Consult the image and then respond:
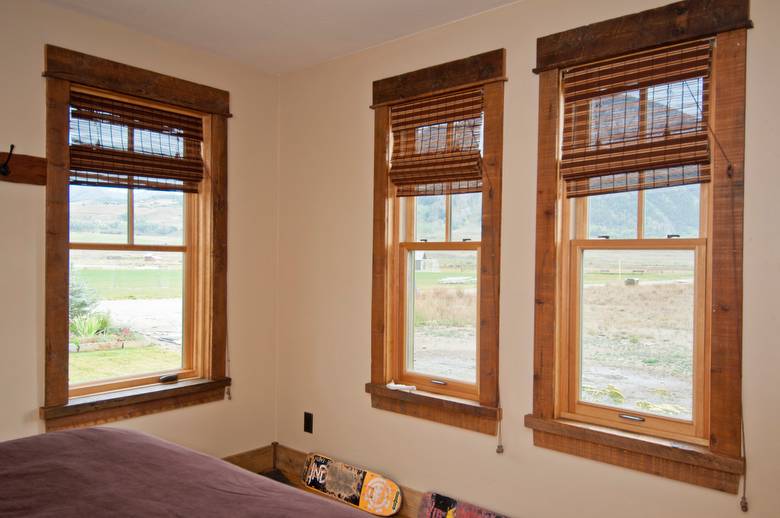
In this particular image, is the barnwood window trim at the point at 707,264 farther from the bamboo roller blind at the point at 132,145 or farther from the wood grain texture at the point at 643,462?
the bamboo roller blind at the point at 132,145

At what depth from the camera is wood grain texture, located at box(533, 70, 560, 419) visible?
271 centimetres

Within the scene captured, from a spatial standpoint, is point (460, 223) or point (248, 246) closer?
point (460, 223)

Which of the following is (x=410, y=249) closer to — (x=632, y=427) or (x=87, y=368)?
(x=632, y=427)

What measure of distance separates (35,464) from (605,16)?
2944 mm

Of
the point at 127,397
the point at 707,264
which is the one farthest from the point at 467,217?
the point at 127,397

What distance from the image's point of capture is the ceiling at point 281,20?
9.59ft

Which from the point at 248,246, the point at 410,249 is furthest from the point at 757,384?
the point at 248,246

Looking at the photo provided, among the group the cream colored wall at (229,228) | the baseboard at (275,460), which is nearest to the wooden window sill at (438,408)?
the baseboard at (275,460)

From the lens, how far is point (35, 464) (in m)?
1.93

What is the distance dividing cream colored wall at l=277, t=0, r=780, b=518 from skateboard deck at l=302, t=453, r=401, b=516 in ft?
0.32

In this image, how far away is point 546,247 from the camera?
8.96ft

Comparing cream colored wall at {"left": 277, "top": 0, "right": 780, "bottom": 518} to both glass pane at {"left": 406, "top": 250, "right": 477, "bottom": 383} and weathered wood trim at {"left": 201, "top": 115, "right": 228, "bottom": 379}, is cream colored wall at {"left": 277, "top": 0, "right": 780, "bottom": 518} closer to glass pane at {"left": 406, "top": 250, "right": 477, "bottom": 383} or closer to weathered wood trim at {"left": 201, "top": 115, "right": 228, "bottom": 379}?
glass pane at {"left": 406, "top": 250, "right": 477, "bottom": 383}

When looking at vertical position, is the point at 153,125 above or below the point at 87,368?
above

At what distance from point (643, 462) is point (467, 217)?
1.48 m
